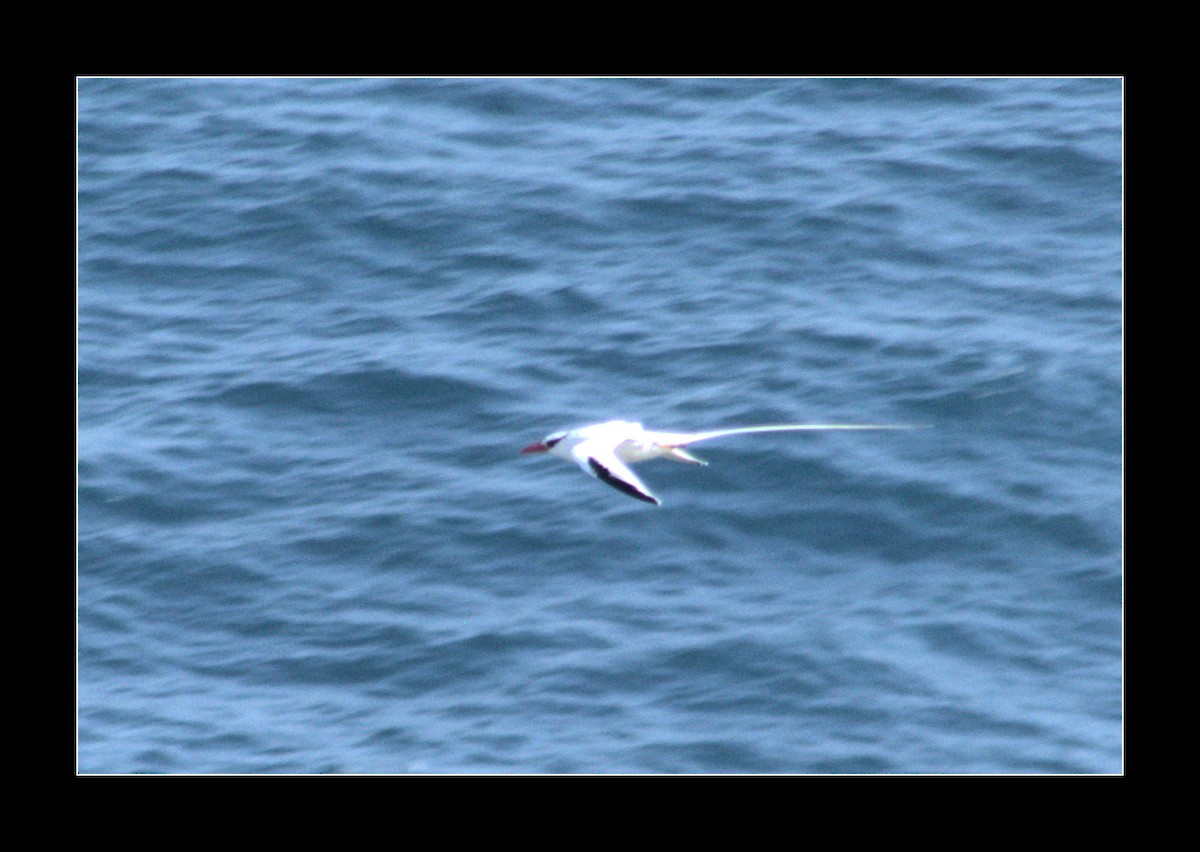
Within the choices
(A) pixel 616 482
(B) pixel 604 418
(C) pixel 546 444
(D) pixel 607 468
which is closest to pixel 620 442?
(C) pixel 546 444

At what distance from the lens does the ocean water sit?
13.4m

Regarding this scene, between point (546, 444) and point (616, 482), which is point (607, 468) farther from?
point (546, 444)

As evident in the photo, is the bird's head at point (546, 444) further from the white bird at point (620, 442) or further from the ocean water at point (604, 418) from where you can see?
the ocean water at point (604, 418)

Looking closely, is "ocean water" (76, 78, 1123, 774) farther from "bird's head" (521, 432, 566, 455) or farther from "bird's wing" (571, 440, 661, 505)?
"bird's wing" (571, 440, 661, 505)

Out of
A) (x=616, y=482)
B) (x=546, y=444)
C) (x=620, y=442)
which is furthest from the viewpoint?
(x=546, y=444)

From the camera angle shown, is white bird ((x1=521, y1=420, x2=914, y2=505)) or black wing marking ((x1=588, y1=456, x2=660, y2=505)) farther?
white bird ((x1=521, y1=420, x2=914, y2=505))

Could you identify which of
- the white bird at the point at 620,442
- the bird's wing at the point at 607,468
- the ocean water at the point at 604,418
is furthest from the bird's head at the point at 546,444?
the ocean water at the point at 604,418

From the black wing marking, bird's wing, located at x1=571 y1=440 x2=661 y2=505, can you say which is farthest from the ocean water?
the black wing marking

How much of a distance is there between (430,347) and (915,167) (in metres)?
6.48

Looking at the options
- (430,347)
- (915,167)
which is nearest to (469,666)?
(430,347)

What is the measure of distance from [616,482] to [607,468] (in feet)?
0.73

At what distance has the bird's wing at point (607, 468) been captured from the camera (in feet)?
38.0

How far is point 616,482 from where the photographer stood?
1180 cm

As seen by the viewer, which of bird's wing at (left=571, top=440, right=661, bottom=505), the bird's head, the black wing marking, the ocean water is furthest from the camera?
the bird's head
